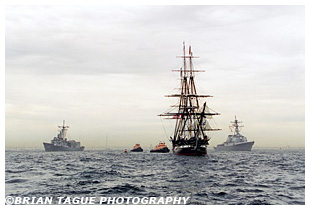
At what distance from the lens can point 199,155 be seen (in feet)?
271

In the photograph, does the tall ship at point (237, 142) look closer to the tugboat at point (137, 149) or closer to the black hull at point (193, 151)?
the tugboat at point (137, 149)

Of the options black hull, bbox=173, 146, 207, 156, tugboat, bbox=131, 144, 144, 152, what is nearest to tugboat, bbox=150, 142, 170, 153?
tugboat, bbox=131, 144, 144, 152

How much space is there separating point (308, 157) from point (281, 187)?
7604 millimetres

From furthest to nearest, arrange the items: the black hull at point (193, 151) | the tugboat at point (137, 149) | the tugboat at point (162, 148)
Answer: the tugboat at point (137, 149) < the tugboat at point (162, 148) < the black hull at point (193, 151)

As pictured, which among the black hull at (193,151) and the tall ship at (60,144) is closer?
the black hull at (193,151)

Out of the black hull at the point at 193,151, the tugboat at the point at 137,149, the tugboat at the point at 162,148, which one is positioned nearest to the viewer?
the black hull at the point at 193,151

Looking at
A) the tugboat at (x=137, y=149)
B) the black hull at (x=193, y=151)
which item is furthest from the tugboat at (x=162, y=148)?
the black hull at (x=193, y=151)

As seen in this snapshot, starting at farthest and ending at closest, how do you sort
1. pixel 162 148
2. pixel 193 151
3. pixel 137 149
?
pixel 137 149
pixel 162 148
pixel 193 151

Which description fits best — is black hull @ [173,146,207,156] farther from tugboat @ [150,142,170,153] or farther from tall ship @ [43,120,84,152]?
tall ship @ [43,120,84,152]

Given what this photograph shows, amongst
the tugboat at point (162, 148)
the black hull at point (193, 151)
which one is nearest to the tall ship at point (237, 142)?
the tugboat at point (162, 148)

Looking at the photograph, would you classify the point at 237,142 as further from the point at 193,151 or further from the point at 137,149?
the point at 193,151

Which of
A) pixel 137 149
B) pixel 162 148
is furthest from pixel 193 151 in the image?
pixel 137 149

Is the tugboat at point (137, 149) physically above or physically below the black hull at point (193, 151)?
below
